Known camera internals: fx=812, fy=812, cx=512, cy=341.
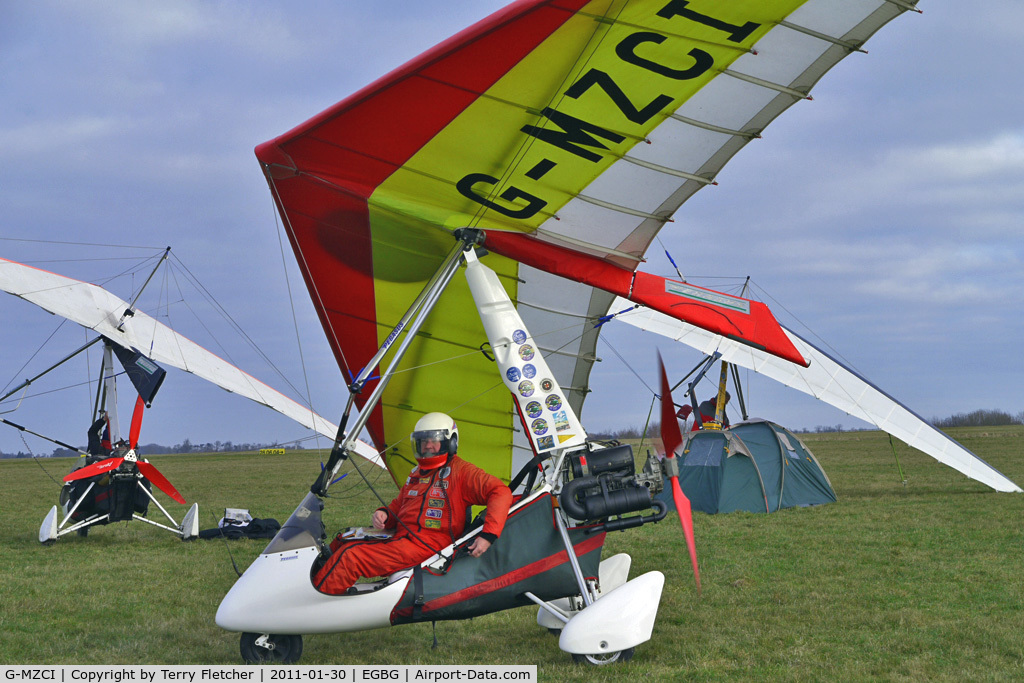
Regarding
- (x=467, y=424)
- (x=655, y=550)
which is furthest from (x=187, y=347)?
(x=655, y=550)

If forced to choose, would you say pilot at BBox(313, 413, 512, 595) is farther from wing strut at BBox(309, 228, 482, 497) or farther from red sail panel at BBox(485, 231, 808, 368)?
red sail panel at BBox(485, 231, 808, 368)

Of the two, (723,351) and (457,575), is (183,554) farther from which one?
(723,351)

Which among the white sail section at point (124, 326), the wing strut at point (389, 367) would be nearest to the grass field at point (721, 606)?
the wing strut at point (389, 367)

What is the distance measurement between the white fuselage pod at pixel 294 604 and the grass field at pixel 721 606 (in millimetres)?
336

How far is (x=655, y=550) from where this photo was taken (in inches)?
356

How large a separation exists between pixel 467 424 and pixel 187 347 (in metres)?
7.52

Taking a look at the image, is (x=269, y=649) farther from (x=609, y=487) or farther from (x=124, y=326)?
(x=124, y=326)

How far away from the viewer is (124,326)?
36.7 feet

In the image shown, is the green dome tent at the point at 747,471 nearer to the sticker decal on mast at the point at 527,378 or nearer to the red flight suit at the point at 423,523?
the sticker decal on mast at the point at 527,378

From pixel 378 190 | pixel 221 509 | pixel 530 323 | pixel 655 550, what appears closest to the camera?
pixel 378 190

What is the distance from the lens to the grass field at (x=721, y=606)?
4750mm

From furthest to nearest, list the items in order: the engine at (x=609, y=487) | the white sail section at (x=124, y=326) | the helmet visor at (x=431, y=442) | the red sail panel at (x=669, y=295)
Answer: the white sail section at (x=124, y=326) < the red sail panel at (x=669, y=295) < the helmet visor at (x=431, y=442) < the engine at (x=609, y=487)

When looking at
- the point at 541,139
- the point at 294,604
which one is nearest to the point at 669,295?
the point at 541,139

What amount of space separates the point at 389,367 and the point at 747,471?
8863 millimetres
